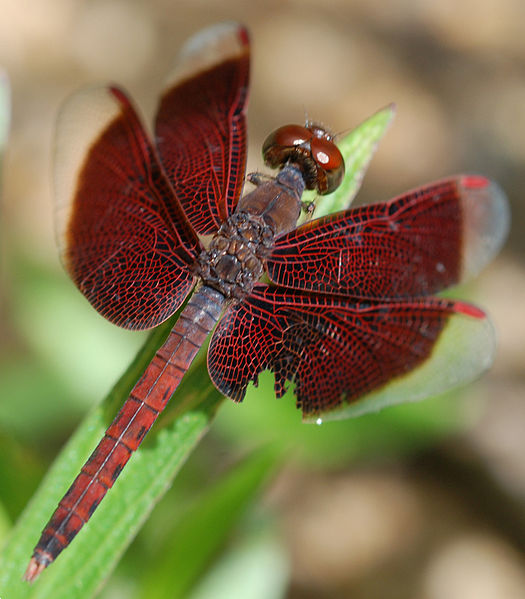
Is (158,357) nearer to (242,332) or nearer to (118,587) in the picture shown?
(242,332)

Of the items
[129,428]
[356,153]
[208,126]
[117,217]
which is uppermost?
[356,153]

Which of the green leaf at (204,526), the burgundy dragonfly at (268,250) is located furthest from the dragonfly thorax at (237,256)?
the green leaf at (204,526)

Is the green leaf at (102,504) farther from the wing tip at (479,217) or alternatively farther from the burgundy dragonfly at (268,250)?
the wing tip at (479,217)

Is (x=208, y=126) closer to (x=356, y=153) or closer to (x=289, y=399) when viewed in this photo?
(x=356, y=153)

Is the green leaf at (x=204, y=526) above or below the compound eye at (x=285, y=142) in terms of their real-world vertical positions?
below

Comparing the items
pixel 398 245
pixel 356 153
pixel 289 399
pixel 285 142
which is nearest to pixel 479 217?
pixel 398 245
